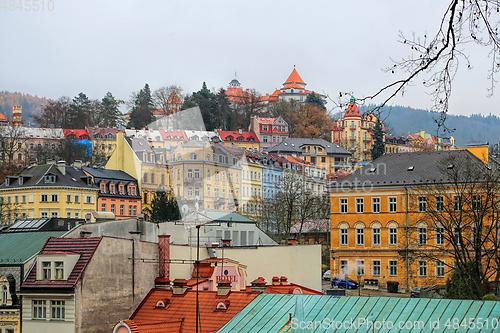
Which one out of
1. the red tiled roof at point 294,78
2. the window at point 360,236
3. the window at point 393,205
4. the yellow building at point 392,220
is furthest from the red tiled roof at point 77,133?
the red tiled roof at point 294,78

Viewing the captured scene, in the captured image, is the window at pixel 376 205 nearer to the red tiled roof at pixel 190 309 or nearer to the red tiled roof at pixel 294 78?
the red tiled roof at pixel 190 309

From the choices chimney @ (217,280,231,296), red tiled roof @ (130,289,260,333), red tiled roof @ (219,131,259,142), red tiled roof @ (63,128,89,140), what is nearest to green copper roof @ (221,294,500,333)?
red tiled roof @ (130,289,260,333)

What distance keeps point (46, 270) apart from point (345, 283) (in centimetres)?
2860

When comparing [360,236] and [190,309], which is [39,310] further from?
[360,236]

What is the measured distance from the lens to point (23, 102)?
177m

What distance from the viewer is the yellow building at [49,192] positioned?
73625 mm

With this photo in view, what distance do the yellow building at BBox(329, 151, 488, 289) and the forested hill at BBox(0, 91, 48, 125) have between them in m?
118

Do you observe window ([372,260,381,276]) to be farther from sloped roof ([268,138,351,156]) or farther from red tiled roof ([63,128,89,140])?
red tiled roof ([63,128,89,140])

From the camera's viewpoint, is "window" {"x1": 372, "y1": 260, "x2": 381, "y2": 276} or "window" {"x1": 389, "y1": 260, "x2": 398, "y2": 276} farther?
"window" {"x1": 372, "y1": 260, "x2": 381, "y2": 276}

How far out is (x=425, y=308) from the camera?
1906cm

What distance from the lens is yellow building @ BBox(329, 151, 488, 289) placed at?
48562 millimetres

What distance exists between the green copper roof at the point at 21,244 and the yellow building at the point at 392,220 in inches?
1091

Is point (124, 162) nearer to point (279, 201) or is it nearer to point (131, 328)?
point (279, 201)

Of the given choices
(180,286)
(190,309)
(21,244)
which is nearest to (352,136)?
(21,244)
